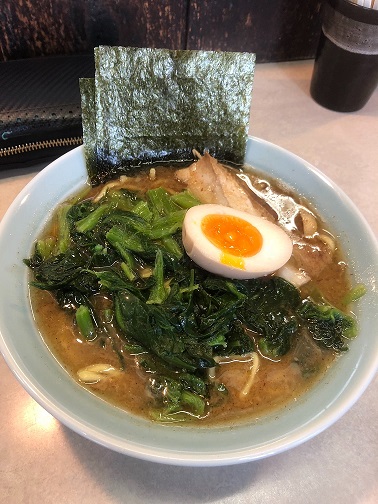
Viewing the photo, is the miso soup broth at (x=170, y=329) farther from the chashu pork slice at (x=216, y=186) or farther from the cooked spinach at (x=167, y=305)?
the chashu pork slice at (x=216, y=186)

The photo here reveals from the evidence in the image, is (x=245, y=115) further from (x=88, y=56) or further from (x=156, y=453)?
(x=156, y=453)

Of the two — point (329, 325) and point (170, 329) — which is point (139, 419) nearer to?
point (170, 329)

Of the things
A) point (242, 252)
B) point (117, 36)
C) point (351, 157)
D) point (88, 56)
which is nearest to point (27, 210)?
point (242, 252)

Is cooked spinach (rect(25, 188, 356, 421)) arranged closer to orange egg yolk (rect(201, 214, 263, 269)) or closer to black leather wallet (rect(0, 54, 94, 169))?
orange egg yolk (rect(201, 214, 263, 269))

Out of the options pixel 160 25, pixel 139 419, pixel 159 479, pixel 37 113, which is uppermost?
pixel 160 25

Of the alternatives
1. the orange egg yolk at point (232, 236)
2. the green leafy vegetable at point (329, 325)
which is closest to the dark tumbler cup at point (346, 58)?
the orange egg yolk at point (232, 236)

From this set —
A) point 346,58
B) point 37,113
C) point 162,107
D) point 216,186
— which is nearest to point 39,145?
point 37,113
